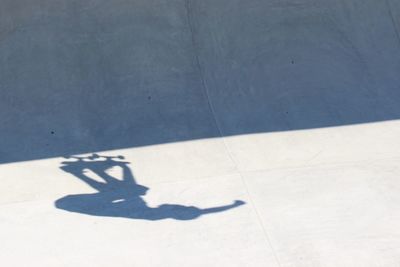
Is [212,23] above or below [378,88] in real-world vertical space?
above

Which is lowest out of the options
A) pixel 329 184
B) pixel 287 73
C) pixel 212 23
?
pixel 329 184

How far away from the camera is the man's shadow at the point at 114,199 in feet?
17.7

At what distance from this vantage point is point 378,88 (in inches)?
308

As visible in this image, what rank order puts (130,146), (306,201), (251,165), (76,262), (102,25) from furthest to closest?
(102,25) < (130,146) < (251,165) < (306,201) < (76,262)

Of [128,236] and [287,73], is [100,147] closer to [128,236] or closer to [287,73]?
[128,236]

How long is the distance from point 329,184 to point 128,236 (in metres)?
2.09

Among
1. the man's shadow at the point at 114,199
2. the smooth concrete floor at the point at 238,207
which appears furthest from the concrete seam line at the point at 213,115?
the man's shadow at the point at 114,199

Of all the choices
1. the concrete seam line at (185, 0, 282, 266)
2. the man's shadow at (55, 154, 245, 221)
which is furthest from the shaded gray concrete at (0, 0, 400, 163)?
the man's shadow at (55, 154, 245, 221)

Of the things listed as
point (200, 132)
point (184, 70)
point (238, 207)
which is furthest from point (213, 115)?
point (238, 207)

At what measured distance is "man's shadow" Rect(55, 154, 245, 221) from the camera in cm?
540

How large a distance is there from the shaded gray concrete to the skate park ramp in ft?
0.08

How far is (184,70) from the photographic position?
26.1 ft

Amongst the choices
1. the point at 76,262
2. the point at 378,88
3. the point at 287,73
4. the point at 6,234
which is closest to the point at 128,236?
the point at 76,262

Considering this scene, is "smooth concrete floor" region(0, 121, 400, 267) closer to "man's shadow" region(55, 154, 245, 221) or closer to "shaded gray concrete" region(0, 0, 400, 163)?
"man's shadow" region(55, 154, 245, 221)
